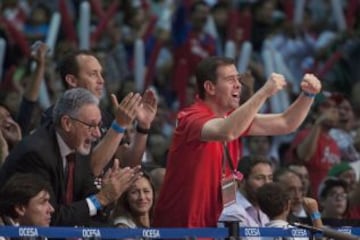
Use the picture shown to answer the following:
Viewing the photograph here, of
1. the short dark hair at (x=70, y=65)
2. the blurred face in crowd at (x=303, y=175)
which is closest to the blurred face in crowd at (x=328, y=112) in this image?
the blurred face in crowd at (x=303, y=175)

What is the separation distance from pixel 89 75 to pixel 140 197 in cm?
122

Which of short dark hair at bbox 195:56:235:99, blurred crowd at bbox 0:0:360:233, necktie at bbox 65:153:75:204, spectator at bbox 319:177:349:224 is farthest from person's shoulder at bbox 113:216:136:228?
blurred crowd at bbox 0:0:360:233

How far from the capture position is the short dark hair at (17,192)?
9664 millimetres

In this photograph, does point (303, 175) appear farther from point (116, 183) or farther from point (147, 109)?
point (116, 183)

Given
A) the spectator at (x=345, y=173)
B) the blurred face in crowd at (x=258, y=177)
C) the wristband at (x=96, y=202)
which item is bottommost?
the wristband at (x=96, y=202)

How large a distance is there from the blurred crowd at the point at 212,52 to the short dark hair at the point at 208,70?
12.4 ft

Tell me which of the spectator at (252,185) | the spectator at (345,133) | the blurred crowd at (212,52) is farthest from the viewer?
the spectator at (345,133)

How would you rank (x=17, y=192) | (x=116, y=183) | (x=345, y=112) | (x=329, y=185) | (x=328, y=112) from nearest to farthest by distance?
1. (x=17, y=192)
2. (x=116, y=183)
3. (x=329, y=185)
4. (x=328, y=112)
5. (x=345, y=112)

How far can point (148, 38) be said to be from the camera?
19.2 m

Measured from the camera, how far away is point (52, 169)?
10188mm

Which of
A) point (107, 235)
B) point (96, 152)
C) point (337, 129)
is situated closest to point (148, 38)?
point (337, 129)

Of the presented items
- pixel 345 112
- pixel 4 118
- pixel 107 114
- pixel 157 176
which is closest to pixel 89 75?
pixel 107 114

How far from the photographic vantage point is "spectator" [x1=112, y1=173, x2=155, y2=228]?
10812mm

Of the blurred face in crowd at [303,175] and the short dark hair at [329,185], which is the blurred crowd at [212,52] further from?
the short dark hair at [329,185]
